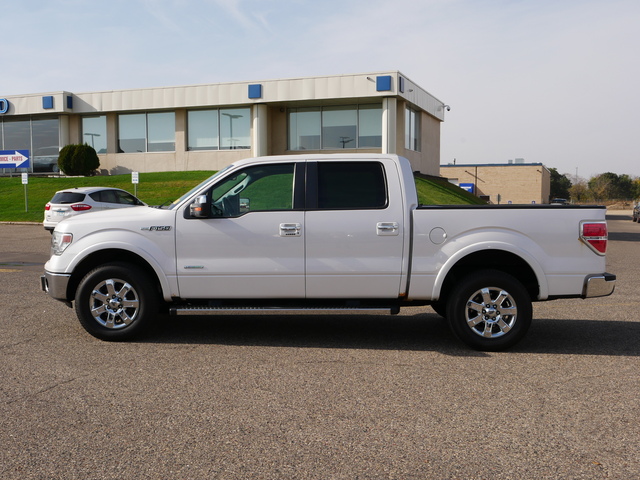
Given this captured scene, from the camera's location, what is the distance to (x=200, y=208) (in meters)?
6.93

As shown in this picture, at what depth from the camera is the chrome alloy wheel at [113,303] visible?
707cm

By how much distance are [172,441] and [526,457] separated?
7.25ft

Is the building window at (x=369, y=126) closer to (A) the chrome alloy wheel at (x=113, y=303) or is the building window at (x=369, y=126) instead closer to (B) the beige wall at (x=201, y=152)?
(B) the beige wall at (x=201, y=152)

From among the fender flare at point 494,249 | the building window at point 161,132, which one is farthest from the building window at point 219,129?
the fender flare at point 494,249

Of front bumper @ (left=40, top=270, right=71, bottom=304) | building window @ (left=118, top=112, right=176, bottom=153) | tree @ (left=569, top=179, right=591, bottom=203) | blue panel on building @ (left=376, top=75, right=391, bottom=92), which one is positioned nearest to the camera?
front bumper @ (left=40, top=270, right=71, bottom=304)

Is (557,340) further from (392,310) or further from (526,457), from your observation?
(526,457)

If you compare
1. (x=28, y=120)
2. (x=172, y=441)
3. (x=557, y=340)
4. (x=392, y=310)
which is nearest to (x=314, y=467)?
(x=172, y=441)

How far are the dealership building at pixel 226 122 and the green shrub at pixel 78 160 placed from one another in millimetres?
1547

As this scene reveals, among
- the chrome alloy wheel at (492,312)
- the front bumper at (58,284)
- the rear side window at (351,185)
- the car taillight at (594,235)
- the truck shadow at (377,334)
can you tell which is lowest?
the truck shadow at (377,334)

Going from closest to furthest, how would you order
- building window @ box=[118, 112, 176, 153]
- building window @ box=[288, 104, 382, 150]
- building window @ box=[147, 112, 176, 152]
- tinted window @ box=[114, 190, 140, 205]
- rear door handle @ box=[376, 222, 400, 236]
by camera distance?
rear door handle @ box=[376, 222, 400, 236], tinted window @ box=[114, 190, 140, 205], building window @ box=[288, 104, 382, 150], building window @ box=[147, 112, 176, 152], building window @ box=[118, 112, 176, 153]

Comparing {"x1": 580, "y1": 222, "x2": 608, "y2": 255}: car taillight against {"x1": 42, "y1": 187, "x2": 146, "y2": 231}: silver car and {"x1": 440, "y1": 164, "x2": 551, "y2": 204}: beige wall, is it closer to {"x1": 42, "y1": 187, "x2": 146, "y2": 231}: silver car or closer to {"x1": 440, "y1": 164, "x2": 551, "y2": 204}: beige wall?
{"x1": 42, "y1": 187, "x2": 146, "y2": 231}: silver car

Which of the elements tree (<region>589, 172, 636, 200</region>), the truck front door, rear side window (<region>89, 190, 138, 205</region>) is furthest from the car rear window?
tree (<region>589, 172, 636, 200</region>)

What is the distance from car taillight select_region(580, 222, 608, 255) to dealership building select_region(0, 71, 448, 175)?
3098cm

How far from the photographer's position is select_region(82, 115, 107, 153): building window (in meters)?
44.1
